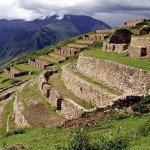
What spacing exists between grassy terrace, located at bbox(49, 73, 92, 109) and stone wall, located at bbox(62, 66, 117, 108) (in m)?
0.35

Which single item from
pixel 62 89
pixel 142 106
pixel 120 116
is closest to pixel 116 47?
pixel 62 89

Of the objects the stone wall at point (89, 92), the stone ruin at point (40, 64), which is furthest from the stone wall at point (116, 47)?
the stone ruin at point (40, 64)

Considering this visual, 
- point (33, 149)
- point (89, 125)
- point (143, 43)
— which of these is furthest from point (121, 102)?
point (143, 43)

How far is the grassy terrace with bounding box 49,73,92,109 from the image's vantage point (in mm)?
32456

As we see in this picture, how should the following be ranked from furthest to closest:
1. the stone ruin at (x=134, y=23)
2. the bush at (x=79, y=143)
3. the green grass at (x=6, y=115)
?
the stone ruin at (x=134, y=23) → the green grass at (x=6, y=115) → the bush at (x=79, y=143)

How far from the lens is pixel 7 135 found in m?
28.7

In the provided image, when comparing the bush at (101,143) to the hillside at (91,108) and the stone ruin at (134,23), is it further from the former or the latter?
the stone ruin at (134,23)

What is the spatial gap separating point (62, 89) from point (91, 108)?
9.46 m

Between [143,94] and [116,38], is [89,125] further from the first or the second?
[116,38]

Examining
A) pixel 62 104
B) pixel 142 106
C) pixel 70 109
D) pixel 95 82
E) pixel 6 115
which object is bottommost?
pixel 6 115

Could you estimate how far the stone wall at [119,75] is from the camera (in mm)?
27656

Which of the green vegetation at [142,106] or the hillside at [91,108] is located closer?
the hillside at [91,108]

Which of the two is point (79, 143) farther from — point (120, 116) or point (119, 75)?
point (119, 75)

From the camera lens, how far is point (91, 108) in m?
30.2
